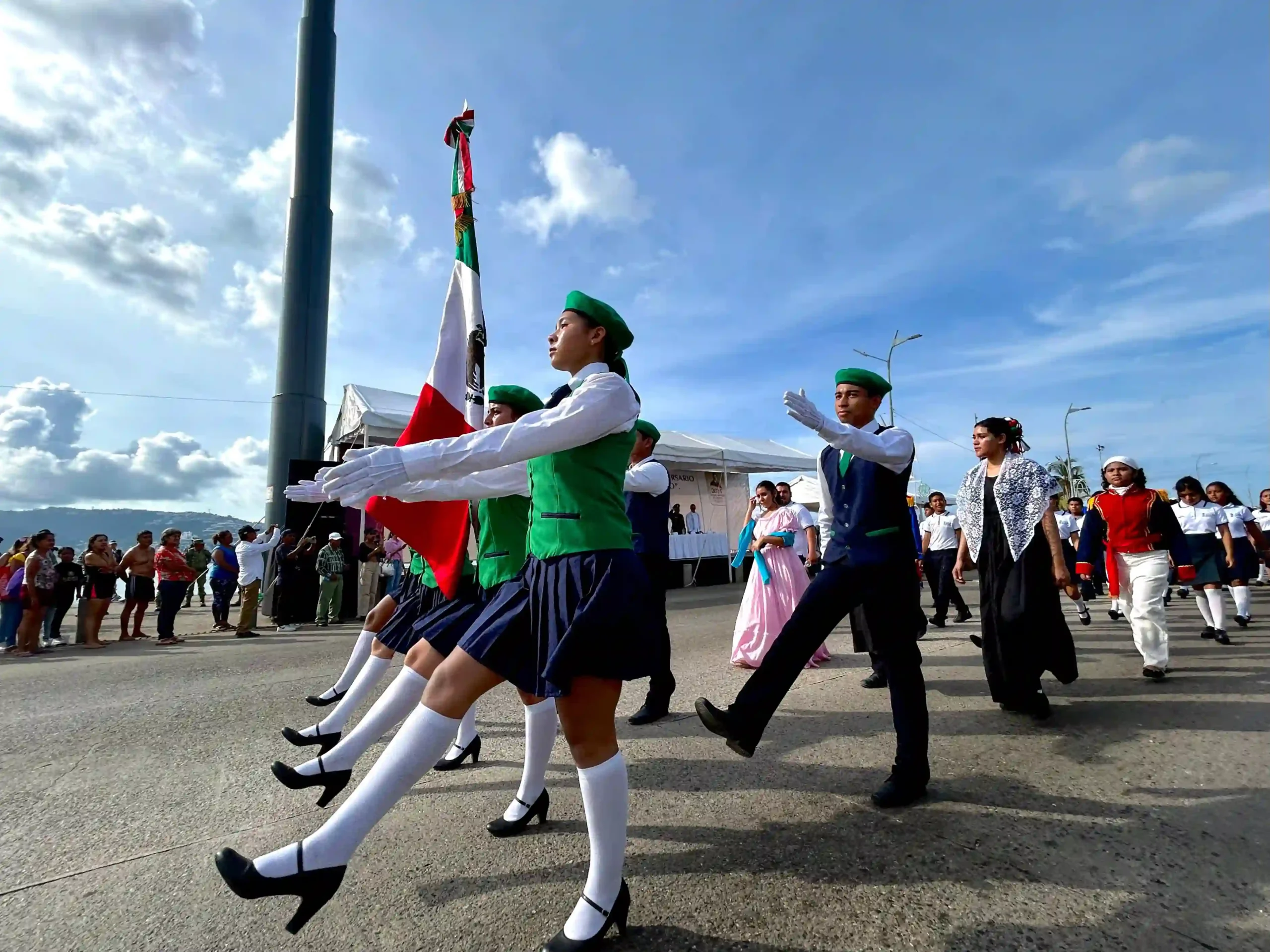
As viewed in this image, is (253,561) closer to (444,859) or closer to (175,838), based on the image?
(175,838)

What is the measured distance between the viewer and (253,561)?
36.0 ft

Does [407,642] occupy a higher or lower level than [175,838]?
higher

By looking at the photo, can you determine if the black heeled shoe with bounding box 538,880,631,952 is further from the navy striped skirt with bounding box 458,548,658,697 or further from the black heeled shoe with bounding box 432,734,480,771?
the black heeled shoe with bounding box 432,734,480,771

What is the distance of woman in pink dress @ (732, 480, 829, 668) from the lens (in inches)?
242

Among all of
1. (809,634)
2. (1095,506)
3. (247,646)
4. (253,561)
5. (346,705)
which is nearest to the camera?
(809,634)

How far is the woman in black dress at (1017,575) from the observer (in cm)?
400

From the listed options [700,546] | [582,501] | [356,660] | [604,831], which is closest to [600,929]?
[604,831]

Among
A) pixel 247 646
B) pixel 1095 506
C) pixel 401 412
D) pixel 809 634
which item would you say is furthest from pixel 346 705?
pixel 401 412

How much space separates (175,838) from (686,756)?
7.21 feet


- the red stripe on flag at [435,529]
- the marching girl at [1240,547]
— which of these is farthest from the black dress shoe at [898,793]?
the marching girl at [1240,547]

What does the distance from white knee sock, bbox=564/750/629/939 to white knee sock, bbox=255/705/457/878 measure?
0.41 meters

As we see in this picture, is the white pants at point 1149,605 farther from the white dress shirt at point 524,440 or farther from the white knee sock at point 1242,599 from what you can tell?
the white dress shirt at point 524,440

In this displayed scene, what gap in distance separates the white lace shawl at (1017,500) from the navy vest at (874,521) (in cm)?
149

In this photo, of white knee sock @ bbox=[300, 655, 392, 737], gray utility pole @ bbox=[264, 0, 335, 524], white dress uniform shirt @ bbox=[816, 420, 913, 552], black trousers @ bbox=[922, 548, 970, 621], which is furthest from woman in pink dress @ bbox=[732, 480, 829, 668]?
gray utility pole @ bbox=[264, 0, 335, 524]
